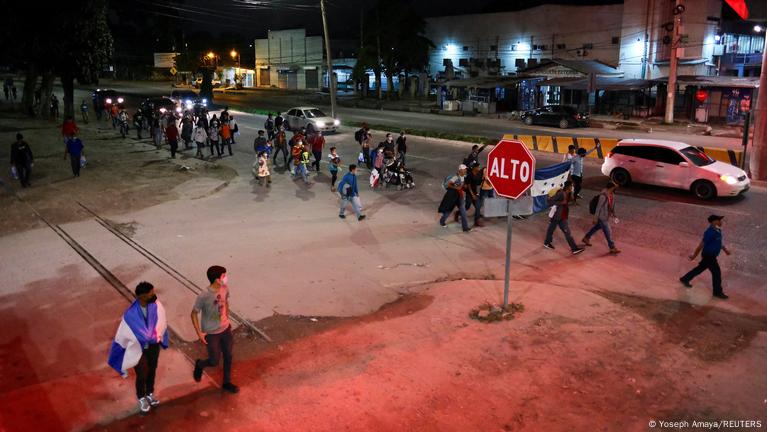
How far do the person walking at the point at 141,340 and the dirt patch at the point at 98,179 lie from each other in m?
8.54

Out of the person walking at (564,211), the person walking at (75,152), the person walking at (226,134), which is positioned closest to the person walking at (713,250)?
the person walking at (564,211)

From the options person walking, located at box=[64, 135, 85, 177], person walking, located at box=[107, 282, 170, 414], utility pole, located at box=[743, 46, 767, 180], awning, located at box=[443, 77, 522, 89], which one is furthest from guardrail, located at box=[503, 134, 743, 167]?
awning, located at box=[443, 77, 522, 89]

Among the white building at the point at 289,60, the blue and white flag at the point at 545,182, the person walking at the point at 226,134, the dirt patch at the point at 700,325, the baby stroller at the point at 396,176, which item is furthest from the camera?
the white building at the point at 289,60

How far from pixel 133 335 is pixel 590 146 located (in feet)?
63.8

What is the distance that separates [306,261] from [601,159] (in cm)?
1449

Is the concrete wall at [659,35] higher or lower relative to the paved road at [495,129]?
higher

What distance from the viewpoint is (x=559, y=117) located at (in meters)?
37.2

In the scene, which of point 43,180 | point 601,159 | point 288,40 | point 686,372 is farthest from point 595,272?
point 288,40

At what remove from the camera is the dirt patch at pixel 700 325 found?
319 inches

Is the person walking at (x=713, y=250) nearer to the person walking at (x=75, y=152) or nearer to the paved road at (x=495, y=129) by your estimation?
the person walking at (x=75, y=152)

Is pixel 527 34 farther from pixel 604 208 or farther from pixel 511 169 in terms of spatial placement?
pixel 511 169

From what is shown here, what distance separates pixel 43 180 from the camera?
19422 millimetres

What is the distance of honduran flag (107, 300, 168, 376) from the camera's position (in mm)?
6180

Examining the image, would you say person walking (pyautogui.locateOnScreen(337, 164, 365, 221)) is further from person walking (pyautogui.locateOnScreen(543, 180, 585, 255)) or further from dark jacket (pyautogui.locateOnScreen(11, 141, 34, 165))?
dark jacket (pyautogui.locateOnScreen(11, 141, 34, 165))
